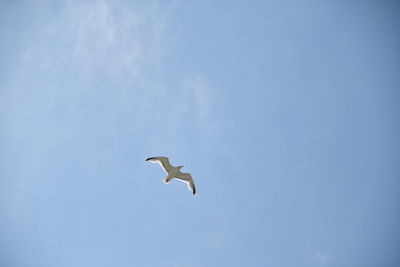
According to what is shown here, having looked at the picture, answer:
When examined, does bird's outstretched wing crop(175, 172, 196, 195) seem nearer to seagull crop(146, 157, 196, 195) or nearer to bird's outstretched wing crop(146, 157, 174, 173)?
seagull crop(146, 157, 196, 195)

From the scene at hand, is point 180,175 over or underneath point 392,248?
underneath

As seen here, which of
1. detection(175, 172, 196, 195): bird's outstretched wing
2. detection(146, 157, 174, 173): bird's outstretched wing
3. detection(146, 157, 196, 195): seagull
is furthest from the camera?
detection(175, 172, 196, 195): bird's outstretched wing

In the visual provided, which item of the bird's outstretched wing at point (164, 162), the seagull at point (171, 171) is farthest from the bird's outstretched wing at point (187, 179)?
the bird's outstretched wing at point (164, 162)

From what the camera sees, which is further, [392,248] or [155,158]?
[392,248]

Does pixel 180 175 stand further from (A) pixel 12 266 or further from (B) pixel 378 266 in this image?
(B) pixel 378 266

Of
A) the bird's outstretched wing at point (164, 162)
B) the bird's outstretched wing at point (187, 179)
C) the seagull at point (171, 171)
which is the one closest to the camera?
the seagull at point (171, 171)

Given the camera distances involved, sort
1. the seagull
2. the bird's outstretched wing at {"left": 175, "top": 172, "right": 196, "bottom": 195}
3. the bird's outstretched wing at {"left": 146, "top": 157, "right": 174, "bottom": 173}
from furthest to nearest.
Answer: the bird's outstretched wing at {"left": 175, "top": 172, "right": 196, "bottom": 195}, the bird's outstretched wing at {"left": 146, "top": 157, "right": 174, "bottom": 173}, the seagull

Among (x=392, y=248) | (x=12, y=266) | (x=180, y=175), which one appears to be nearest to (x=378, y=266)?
(x=392, y=248)

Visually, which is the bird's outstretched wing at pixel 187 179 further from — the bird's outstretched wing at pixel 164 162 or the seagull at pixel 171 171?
the bird's outstretched wing at pixel 164 162

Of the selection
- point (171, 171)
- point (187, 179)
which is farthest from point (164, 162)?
point (187, 179)

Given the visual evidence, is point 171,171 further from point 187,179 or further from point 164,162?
point 187,179

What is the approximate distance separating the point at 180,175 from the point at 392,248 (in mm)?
52986

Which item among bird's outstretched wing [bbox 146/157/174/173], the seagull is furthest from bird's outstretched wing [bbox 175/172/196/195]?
bird's outstretched wing [bbox 146/157/174/173]

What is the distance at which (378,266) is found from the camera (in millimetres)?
55594
